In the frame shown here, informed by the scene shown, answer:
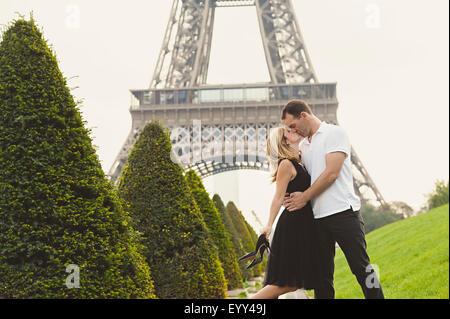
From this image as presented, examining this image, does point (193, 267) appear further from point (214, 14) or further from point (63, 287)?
point (214, 14)

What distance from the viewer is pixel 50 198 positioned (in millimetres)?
3477

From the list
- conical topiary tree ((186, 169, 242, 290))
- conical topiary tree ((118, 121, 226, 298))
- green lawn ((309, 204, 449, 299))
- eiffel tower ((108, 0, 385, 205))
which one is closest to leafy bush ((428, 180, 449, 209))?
eiffel tower ((108, 0, 385, 205))

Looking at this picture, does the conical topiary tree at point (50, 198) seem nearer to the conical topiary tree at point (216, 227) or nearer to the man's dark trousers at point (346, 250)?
the man's dark trousers at point (346, 250)

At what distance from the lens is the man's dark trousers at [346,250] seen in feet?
9.73

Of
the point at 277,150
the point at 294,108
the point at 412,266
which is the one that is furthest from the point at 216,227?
the point at 294,108

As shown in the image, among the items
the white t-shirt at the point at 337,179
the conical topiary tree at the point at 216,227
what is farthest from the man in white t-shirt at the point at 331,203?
the conical topiary tree at the point at 216,227

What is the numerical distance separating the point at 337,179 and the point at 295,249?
1.86ft

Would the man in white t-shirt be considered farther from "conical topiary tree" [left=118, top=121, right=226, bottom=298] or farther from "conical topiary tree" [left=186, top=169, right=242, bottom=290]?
"conical topiary tree" [left=186, top=169, right=242, bottom=290]

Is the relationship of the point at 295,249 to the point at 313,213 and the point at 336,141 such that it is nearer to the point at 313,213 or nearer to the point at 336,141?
the point at 313,213

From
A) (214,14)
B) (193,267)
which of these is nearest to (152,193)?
(193,267)

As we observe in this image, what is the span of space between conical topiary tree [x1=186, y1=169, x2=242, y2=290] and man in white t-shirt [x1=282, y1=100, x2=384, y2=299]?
7.81 meters
